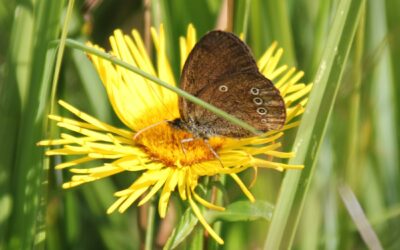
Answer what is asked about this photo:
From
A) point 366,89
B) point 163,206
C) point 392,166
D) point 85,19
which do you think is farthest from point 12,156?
point 392,166

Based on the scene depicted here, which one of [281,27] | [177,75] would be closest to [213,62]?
[281,27]

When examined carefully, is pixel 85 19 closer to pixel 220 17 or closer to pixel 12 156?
pixel 220 17

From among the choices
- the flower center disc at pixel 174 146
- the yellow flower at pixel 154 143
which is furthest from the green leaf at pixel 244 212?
the flower center disc at pixel 174 146

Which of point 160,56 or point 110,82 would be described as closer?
point 110,82

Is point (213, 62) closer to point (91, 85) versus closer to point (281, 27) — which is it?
point (281, 27)

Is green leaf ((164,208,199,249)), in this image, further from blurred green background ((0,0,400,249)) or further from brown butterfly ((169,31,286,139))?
brown butterfly ((169,31,286,139))

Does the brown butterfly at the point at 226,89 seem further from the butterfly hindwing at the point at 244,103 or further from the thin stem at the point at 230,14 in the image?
the thin stem at the point at 230,14

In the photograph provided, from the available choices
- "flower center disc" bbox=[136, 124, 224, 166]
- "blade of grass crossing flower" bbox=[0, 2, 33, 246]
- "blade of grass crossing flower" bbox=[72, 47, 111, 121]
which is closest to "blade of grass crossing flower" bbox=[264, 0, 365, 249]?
"flower center disc" bbox=[136, 124, 224, 166]
